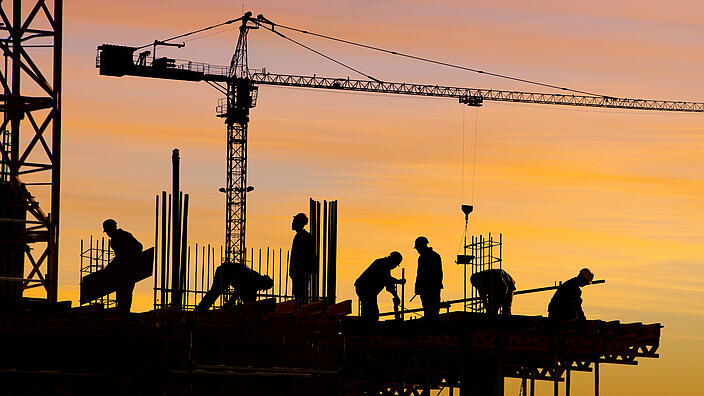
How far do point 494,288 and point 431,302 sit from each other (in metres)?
3.05

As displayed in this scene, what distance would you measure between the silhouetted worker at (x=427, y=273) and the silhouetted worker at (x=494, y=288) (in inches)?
112

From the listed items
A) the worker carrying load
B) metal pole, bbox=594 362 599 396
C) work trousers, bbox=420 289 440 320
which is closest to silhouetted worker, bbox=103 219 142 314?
the worker carrying load

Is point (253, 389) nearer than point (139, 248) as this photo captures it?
No

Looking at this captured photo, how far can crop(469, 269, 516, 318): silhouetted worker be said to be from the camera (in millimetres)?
29406

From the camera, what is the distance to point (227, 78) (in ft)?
344

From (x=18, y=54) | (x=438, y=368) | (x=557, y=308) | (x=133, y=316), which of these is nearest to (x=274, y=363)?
(x=133, y=316)

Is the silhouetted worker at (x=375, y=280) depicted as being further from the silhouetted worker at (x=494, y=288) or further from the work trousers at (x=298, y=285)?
the silhouetted worker at (x=494, y=288)

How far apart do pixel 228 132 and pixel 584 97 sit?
36.2 meters

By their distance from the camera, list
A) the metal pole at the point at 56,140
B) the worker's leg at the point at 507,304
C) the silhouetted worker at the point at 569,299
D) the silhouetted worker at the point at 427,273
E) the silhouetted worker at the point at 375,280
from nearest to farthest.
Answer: the silhouetted worker at the point at 427,273 < the silhouetted worker at the point at 375,280 < the silhouetted worker at the point at 569,299 < the worker's leg at the point at 507,304 < the metal pole at the point at 56,140

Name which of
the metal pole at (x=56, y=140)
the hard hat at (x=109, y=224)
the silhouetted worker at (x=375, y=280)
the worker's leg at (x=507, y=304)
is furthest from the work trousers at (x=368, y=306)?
the metal pole at (x=56, y=140)

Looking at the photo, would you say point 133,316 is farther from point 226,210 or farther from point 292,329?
point 226,210

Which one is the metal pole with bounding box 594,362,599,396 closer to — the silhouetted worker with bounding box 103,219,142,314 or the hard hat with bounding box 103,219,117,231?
the silhouetted worker with bounding box 103,219,142,314

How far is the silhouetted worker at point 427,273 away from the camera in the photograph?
86.6 feet

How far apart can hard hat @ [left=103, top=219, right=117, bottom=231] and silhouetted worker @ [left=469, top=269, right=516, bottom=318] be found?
8.23m
